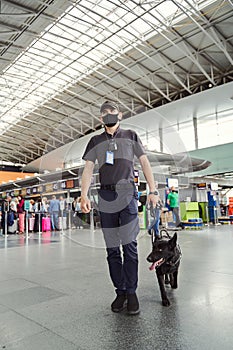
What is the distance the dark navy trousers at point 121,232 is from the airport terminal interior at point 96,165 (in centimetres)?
14

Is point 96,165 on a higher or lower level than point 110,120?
lower

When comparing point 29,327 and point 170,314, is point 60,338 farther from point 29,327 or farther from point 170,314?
point 170,314

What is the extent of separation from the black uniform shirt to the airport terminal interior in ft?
0.31

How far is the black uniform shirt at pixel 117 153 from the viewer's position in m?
1.92

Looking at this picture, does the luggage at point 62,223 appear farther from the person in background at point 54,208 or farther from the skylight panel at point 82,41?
the skylight panel at point 82,41

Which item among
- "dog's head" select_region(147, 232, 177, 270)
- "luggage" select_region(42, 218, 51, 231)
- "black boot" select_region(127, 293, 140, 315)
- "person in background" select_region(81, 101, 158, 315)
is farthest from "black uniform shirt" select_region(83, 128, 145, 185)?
"luggage" select_region(42, 218, 51, 231)

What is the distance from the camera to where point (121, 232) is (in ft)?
6.17

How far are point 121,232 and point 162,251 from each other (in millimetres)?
372

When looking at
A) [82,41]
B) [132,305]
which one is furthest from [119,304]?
[82,41]

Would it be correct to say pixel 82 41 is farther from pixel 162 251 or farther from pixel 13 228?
pixel 162 251

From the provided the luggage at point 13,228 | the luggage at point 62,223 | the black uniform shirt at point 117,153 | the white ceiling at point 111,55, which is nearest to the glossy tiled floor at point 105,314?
the black uniform shirt at point 117,153

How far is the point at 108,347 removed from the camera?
4.32 feet

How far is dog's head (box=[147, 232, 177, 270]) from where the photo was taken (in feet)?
6.49

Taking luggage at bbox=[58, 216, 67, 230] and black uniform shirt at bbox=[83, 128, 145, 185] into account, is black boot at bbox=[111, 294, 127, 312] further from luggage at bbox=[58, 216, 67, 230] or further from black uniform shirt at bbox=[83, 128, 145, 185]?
luggage at bbox=[58, 216, 67, 230]
